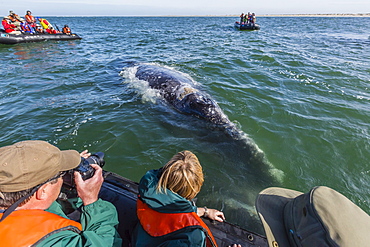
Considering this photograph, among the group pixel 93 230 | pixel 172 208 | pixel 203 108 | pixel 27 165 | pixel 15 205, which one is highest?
pixel 27 165

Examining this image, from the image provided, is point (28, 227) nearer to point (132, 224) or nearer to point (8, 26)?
point (132, 224)

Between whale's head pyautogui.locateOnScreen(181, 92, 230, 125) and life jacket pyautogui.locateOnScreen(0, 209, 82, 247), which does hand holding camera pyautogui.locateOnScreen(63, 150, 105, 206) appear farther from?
whale's head pyautogui.locateOnScreen(181, 92, 230, 125)

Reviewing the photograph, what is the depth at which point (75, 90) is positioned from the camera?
35.2 ft

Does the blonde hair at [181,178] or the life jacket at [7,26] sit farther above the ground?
the life jacket at [7,26]

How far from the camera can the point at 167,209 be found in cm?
229

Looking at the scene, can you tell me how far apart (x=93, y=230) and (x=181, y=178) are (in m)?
1.14

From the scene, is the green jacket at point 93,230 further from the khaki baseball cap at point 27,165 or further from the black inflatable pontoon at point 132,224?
the black inflatable pontoon at point 132,224

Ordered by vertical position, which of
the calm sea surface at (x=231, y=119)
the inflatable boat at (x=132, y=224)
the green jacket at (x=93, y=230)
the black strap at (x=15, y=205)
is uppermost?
the black strap at (x=15, y=205)

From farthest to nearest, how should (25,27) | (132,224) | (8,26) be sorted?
(25,27) → (8,26) → (132,224)

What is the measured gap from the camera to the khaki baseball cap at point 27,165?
5.82 ft

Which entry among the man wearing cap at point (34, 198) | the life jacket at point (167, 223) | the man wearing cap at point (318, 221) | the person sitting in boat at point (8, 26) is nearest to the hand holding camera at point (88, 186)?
the man wearing cap at point (34, 198)

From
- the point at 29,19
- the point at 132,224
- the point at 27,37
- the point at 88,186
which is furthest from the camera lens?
the point at 29,19

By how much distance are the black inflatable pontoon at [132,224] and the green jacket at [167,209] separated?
860 mm

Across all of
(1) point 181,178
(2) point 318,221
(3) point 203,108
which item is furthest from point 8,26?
(2) point 318,221
